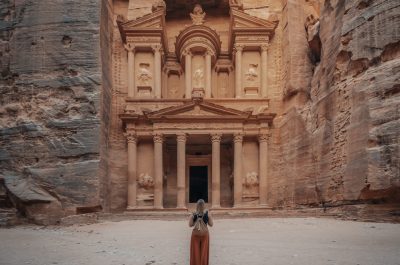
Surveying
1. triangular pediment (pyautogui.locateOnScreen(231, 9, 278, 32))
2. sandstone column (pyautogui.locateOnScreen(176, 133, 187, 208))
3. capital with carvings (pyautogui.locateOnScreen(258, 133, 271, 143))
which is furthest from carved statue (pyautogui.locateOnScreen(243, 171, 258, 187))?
triangular pediment (pyautogui.locateOnScreen(231, 9, 278, 32))

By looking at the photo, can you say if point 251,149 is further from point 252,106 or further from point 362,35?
point 362,35

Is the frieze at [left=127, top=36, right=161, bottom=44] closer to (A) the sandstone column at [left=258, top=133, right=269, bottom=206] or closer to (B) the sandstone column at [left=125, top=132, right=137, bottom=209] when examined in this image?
(B) the sandstone column at [left=125, top=132, right=137, bottom=209]

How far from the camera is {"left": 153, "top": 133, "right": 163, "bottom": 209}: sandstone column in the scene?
20125 millimetres

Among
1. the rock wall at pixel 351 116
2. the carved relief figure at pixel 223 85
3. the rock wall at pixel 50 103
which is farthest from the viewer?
the carved relief figure at pixel 223 85

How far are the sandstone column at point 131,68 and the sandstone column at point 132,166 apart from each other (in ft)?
9.68

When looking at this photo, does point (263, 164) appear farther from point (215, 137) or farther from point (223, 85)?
point (223, 85)

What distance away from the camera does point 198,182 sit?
923 inches

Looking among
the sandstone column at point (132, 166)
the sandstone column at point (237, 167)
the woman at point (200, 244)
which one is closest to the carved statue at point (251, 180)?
the sandstone column at point (237, 167)

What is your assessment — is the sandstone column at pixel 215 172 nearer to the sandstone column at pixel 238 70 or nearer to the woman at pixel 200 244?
the sandstone column at pixel 238 70

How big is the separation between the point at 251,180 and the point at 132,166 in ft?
22.3

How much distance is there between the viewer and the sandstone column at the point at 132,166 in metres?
20.2

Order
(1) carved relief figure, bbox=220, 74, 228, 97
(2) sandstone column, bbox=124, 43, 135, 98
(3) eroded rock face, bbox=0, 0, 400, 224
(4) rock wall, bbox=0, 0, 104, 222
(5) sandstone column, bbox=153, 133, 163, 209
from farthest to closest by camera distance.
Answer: (1) carved relief figure, bbox=220, 74, 228, 97 → (2) sandstone column, bbox=124, 43, 135, 98 → (5) sandstone column, bbox=153, 133, 163, 209 → (4) rock wall, bbox=0, 0, 104, 222 → (3) eroded rock face, bbox=0, 0, 400, 224

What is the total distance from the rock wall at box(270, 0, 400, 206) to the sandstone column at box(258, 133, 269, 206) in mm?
1385

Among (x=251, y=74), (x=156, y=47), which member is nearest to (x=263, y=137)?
(x=251, y=74)
